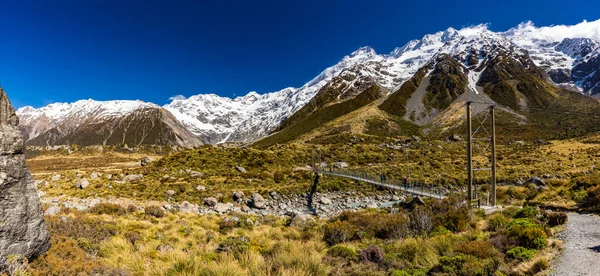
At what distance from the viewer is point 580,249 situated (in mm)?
9031

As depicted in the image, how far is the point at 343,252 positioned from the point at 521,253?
487cm

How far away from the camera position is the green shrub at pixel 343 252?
10000 millimetres

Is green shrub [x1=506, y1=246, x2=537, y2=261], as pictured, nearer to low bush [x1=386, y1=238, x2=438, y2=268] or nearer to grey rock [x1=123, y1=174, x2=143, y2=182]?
low bush [x1=386, y1=238, x2=438, y2=268]

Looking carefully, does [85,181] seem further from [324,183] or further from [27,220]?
[27,220]

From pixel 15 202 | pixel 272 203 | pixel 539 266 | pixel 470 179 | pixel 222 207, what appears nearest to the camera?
pixel 15 202

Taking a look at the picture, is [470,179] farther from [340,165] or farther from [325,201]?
[340,165]

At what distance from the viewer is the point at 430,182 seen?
37.0m

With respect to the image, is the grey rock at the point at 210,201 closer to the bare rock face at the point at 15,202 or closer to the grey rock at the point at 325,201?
the grey rock at the point at 325,201

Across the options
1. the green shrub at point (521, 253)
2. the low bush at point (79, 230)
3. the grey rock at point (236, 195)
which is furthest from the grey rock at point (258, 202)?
the green shrub at point (521, 253)

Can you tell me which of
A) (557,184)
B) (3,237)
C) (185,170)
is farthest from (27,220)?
(185,170)

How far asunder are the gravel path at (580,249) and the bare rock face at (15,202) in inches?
462

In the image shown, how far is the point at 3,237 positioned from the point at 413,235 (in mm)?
12308

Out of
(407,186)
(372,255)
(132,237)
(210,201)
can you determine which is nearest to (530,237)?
(372,255)

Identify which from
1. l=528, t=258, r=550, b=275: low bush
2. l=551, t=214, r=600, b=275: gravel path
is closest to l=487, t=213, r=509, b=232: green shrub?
l=551, t=214, r=600, b=275: gravel path
